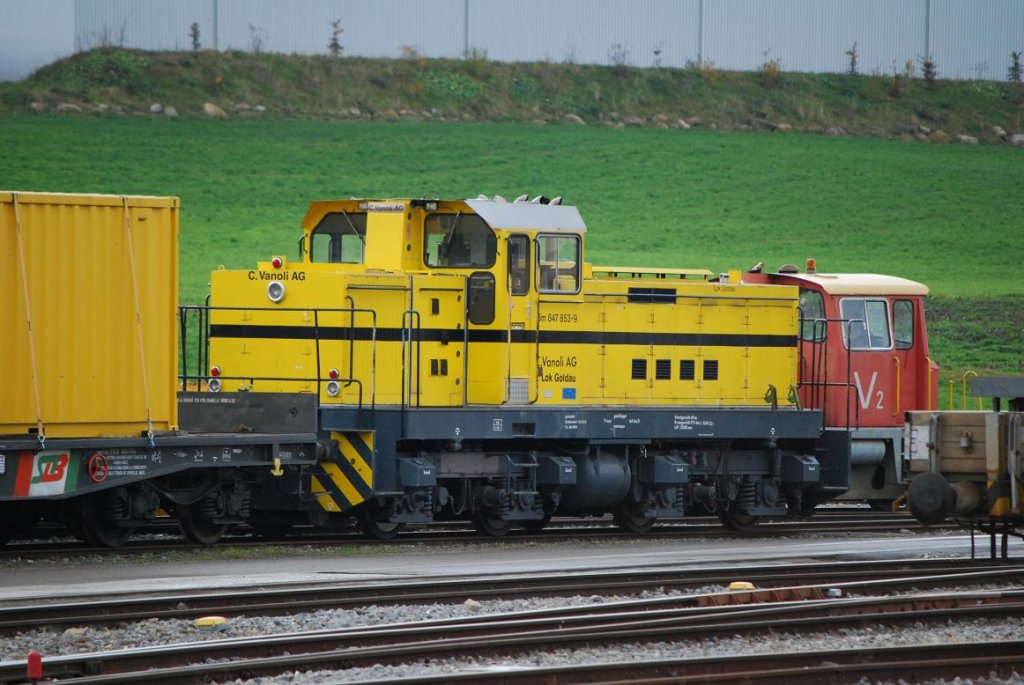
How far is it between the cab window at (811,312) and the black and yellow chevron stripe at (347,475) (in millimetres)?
6184

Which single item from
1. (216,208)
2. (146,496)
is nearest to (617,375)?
(146,496)

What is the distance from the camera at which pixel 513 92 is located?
5459 centimetres

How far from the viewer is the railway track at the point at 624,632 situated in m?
9.42

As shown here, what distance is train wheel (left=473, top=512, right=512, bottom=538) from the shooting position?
1775cm

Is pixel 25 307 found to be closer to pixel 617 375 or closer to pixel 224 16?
pixel 617 375

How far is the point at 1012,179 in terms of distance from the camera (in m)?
51.6

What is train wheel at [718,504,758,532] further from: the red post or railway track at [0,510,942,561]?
the red post

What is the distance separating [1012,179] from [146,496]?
137 ft

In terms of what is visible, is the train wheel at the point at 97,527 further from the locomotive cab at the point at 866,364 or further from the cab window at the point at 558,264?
the locomotive cab at the point at 866,364

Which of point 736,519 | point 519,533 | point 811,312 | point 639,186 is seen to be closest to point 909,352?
point 811,312

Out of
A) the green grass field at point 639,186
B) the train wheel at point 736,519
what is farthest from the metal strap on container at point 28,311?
the green grass field at point 639,186

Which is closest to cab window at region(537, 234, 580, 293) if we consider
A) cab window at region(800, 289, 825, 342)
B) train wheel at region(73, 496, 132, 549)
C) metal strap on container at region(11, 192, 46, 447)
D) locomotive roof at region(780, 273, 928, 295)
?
cab window at region(800, 289, 825, 342)

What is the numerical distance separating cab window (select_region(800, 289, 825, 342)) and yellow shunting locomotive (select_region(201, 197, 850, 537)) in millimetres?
978

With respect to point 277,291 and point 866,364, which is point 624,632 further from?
point 866,364
